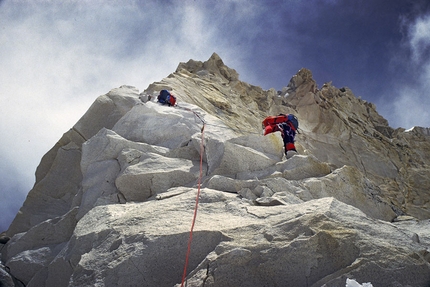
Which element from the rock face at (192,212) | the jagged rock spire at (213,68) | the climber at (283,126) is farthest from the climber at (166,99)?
the jagged rock spire at (213,68)

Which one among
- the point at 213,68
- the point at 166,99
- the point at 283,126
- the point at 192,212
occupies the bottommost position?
the point at 192,212

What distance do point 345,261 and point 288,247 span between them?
2.63ft

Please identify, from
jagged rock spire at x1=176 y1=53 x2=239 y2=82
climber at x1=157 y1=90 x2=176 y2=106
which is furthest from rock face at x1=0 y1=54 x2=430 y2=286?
jagged rock spire at x1=176 y1=53 x2=239 y2=82

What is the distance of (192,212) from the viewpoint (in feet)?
23.5

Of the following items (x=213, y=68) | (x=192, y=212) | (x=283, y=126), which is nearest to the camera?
(x=192, y=212)

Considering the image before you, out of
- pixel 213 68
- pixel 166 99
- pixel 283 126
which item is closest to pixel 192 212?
pixel 283 126

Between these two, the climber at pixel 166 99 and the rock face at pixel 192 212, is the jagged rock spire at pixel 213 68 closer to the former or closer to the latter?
the rock face at pixel 192 212

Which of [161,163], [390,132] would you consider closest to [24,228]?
[161,163]

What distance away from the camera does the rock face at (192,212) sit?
5449mm

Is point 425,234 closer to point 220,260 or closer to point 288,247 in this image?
point 288,247

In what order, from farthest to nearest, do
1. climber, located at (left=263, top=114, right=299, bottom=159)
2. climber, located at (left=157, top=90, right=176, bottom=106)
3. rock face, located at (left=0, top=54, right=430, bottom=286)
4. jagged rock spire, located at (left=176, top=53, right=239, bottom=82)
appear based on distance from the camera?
jagged rock spire, located at (left=176, top=53, right=239, bottom=82) → climber, located at (left=157, top=90, right=176, bottom=106) → climber, located at (left=263, top=114, right=299, bottom=159) → rock face, located at (left=0, top=54, right=430, bottom=286)

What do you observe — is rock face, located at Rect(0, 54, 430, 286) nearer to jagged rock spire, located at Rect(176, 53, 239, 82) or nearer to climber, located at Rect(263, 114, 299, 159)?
climber, located at Rect(263, 114, 299, 159)

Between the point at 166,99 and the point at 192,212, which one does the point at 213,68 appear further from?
the point at 192,212

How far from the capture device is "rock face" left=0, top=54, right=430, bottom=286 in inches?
215
